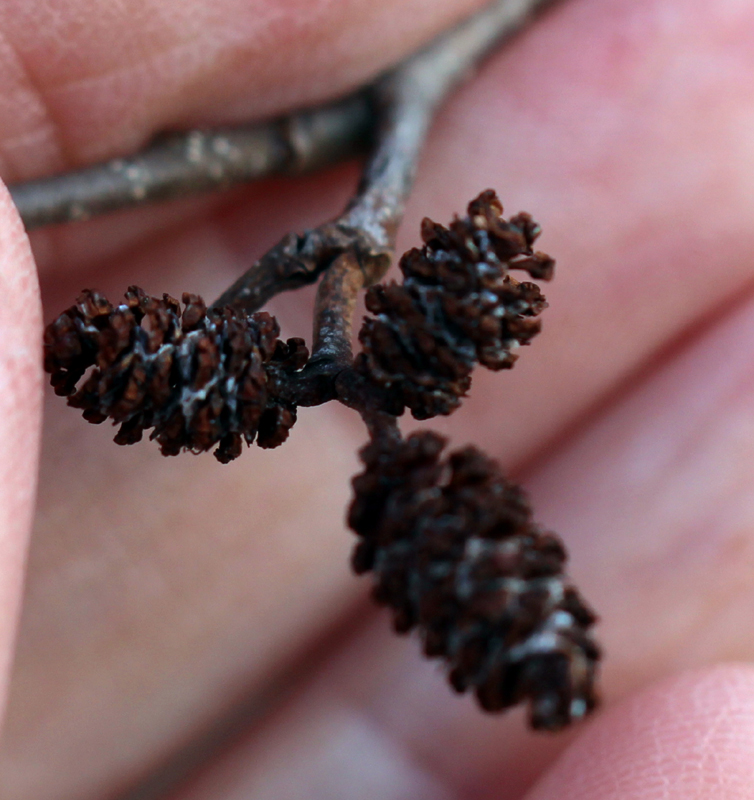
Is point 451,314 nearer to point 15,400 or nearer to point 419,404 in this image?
point 419,404

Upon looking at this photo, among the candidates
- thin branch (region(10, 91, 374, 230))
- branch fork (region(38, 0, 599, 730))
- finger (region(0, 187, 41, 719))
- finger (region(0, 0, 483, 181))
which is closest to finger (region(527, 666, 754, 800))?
branch fork (region(38, 0, 599, 730))

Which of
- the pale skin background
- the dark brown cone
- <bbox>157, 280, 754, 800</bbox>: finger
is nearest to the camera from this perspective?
the dark brown cone

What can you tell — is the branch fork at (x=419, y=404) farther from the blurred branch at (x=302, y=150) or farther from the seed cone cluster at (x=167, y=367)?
the blurred branch at (x=302, y=150)

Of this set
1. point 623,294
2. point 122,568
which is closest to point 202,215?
point 122,568

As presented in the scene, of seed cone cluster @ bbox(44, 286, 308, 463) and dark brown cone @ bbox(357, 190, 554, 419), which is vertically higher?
seed cone cluster @ bbox(44, 286, 308, 463)

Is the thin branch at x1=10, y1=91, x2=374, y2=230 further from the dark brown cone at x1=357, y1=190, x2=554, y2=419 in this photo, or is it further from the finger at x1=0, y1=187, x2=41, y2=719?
the dark brown cone at x1=357, y1=190, x2=554, y2=419

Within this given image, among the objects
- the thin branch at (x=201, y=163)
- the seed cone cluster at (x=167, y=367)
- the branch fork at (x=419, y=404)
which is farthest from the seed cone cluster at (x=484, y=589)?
the thin branch at (x=201, y=163)
